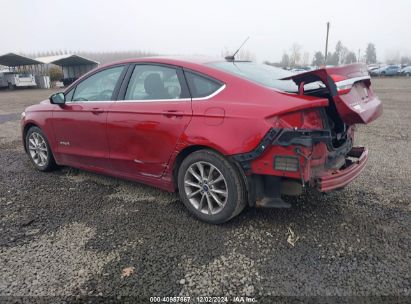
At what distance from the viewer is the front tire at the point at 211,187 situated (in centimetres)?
321

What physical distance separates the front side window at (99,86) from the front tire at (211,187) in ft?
4.67

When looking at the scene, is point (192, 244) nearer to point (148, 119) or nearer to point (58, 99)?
point (148, 119)

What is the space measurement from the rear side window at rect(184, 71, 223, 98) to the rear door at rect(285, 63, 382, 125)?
709mm

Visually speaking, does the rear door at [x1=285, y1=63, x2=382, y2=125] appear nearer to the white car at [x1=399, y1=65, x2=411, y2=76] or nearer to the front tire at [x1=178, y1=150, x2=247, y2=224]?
the front tire at [x1=178, y1=150, x2=247, y2=224]

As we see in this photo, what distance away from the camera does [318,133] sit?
2.89m

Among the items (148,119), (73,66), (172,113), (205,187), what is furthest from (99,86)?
(73,66)

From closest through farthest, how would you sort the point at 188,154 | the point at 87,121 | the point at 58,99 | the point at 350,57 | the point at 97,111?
the point at 188,154 < the point at 97,111 < the point at 87,121 < the point at 58,99 < the point at 350,57

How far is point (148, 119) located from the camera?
11.9ft

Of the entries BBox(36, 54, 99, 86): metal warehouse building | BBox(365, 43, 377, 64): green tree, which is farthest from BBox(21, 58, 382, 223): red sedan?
BBox(365, 43, 377, 64): green tree

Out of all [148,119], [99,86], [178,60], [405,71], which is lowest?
[405,71]

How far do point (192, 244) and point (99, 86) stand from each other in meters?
2.37

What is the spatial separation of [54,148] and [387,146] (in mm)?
5642

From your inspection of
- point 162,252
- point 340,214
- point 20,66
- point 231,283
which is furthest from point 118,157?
point 20,66

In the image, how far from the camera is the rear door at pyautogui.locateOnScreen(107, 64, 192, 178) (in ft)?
11.4
